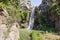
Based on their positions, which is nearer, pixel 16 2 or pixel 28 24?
pixel 16 2

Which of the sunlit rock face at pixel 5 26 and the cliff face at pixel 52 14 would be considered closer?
the sunlit rock face at pixel 5 26

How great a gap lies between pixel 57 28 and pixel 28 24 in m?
5.65

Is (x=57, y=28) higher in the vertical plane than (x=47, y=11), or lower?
lower

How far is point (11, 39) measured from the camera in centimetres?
995

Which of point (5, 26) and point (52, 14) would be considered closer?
point (5, 26)

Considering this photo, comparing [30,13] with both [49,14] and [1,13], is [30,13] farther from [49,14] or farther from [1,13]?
[1,13]

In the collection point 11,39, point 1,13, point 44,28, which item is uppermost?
point 1,13

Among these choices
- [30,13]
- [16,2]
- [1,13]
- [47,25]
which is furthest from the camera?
[30,13]

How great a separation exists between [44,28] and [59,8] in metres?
3.79

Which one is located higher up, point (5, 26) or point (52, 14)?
point (5, 26)

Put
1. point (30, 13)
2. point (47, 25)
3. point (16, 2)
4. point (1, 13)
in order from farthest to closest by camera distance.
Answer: point (30, 13), point (47, 25), point (16, 2), point (1, 13)

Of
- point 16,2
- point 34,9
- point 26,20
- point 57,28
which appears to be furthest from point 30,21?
point 16,2

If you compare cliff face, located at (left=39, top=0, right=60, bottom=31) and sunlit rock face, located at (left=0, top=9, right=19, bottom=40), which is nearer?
sunlit rock face, located at (left=0, top=9, right=19, bottom=40)

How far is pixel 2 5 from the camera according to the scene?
10.0 meters
